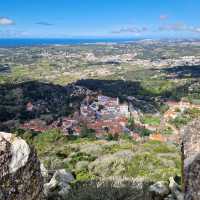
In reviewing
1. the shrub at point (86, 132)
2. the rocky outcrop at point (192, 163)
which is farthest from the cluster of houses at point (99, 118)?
the rocky outcrop at point (192, 163)

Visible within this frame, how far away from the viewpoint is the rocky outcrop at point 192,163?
5215 mm

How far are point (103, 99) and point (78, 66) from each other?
108076 mm

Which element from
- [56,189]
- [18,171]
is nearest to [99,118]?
[56,189]

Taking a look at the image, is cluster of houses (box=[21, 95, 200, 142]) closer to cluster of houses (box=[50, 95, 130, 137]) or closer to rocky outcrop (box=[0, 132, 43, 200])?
cluster of houses (box=[50, 95, 130, 137])

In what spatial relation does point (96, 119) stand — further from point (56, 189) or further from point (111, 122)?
point (56, 189)

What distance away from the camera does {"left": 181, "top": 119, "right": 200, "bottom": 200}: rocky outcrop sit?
5215 millimetres

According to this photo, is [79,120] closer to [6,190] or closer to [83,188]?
[83,188]

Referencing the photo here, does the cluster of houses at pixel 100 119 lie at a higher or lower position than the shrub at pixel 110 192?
lower

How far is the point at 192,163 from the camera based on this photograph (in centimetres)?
539

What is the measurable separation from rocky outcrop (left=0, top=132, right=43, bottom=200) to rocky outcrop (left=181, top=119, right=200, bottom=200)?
201 centimetres

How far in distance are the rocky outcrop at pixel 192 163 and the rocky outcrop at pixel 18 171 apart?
79.0 inches

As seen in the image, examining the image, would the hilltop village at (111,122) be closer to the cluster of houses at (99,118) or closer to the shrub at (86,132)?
the cluster of houses at (99,118)

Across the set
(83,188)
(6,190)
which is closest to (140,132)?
(83,188)

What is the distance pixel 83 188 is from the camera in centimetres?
825
